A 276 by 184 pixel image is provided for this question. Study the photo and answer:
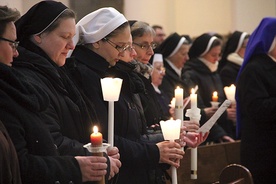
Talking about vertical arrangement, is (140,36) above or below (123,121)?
above

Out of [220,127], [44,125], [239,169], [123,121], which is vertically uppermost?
[44,125]

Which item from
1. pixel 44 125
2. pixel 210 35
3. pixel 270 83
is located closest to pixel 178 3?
pixel 210 35

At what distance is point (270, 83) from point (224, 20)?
543 centimetres

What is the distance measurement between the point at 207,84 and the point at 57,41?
13.3ft

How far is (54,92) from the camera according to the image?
10.5 ft

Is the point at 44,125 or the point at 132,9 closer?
the point at 44,125

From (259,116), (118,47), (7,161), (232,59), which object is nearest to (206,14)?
(232,59)

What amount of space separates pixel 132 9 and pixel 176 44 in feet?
2.68

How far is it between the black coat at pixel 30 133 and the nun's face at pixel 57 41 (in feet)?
1.55

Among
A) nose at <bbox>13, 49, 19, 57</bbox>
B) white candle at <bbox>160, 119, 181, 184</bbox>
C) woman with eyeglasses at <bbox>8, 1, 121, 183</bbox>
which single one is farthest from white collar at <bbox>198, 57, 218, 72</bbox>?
nose at <bbox>13, 49, 19, 57</bbox>

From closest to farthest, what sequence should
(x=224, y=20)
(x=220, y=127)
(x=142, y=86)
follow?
(x=142, y=86), (x=220, y=127), (x=224, y=20)

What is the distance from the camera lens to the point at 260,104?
16.9 ft

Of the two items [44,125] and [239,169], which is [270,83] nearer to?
[239,169]

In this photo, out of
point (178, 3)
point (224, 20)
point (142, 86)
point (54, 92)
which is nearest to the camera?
point (54, 92)
